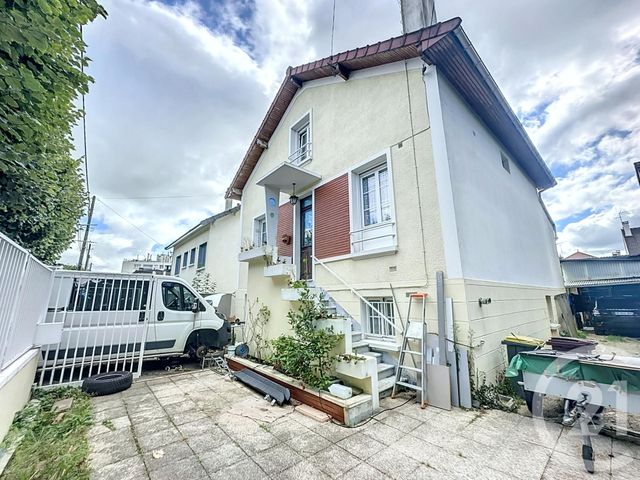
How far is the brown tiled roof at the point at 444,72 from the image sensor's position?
17.4 feet

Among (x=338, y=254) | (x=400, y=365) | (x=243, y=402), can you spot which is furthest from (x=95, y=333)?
(x=400, y=365)

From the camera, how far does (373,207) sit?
6.56 metres

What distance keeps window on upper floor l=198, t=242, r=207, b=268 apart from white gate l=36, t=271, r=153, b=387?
9.47 meters

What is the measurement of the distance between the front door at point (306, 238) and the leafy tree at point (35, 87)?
547cm

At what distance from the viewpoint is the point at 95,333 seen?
216 inches

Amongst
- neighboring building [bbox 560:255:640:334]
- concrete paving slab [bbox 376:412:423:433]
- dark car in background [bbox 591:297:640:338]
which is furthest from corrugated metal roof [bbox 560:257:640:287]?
concrete paving slab [bbox 376:412:423:433]

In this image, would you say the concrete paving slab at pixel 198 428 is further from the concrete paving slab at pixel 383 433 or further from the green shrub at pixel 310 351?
the concrete paving slab at pixel 383 433

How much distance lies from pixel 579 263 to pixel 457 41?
22.3 metres

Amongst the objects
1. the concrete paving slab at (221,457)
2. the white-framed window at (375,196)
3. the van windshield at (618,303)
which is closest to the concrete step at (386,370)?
the concrete paving slab at (221,457)

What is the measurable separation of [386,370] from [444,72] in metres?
6.48

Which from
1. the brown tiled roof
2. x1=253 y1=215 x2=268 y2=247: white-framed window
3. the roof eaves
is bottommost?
x1=253 y1=215 x2=268 y2=247: white-framed window

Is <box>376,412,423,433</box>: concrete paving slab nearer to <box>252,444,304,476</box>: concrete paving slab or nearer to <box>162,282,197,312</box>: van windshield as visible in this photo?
<box>252,444,304,476</box>: concrete paving slab

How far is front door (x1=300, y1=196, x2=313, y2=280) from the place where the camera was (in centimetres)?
796

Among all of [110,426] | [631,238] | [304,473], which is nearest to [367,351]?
[304,473]
